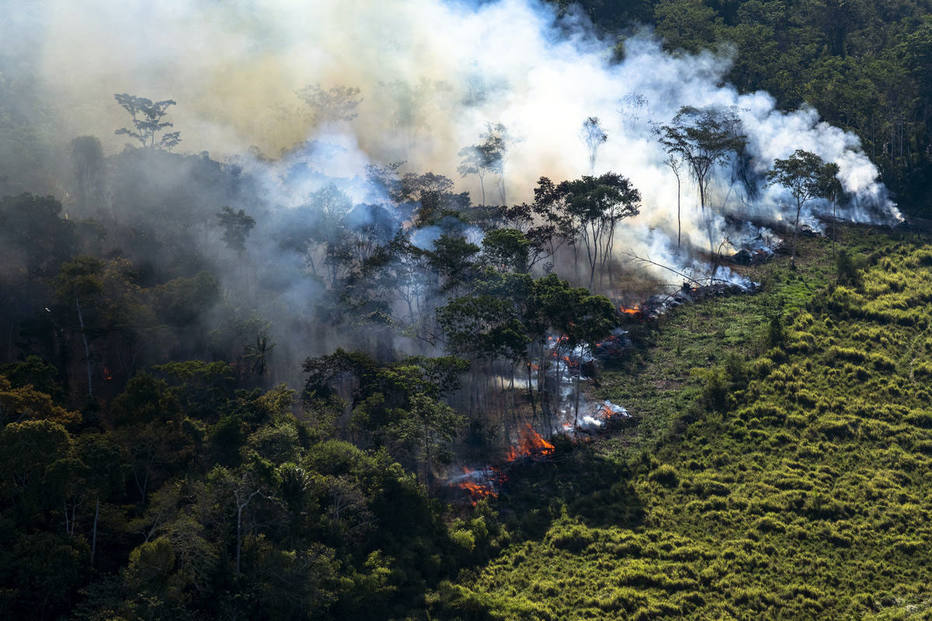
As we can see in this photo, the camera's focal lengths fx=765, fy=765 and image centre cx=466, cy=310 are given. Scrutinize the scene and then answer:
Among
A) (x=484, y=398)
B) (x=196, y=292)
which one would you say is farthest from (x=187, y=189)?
(x=484, y=398)

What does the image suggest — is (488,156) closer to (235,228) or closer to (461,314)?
(235,228)

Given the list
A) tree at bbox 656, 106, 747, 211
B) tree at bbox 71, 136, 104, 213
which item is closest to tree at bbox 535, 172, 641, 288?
tree at bbox 656, 106, 747, 211

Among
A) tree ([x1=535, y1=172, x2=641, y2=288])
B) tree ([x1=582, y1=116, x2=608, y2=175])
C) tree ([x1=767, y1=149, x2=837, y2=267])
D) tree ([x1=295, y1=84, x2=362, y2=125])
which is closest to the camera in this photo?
tree ([x1=535, y1=172, x2=641, y2=288])

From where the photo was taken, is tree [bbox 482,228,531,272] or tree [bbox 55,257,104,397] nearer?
tree [bbox 55,257,104,397]

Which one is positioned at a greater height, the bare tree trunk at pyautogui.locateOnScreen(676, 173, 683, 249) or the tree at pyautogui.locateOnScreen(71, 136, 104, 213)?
the tree at pyautogui.locateOnScreen(71, 136, 104, 213)

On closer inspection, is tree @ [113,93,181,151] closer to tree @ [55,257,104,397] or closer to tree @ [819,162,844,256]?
tree @ [55,257,104,397]

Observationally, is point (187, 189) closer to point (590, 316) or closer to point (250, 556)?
point (590, 316)
